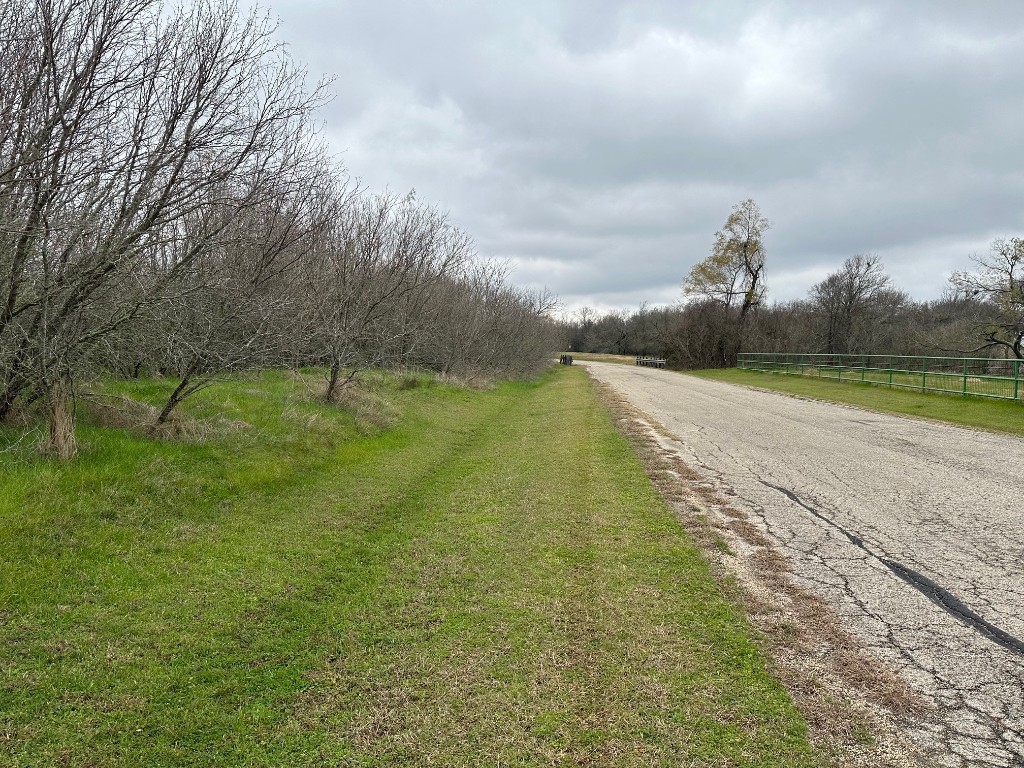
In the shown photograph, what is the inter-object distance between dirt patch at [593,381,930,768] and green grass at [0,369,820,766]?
168 mm

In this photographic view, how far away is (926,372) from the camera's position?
2161cm

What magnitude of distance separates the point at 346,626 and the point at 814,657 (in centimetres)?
296

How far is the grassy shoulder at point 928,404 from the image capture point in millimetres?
14742

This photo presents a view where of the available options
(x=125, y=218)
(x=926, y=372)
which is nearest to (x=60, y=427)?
(x=125, y=218)

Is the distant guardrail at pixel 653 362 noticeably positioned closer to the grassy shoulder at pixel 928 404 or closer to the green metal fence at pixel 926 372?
the green metal fence at pixel 926 372

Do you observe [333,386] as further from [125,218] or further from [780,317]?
[780,317]

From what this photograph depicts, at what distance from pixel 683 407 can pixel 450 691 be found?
15332mm

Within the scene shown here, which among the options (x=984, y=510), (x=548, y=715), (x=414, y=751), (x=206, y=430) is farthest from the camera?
(x=206, y=430)

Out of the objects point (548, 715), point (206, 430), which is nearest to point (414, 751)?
point (548, 715)

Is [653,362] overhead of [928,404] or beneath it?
overhead

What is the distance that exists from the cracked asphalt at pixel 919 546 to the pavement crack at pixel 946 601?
0.04ft

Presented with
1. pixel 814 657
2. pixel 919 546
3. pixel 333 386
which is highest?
pixel 333 386

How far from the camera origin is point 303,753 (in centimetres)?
268

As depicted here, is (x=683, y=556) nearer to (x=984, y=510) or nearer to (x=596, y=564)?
(x=596, y=564)
